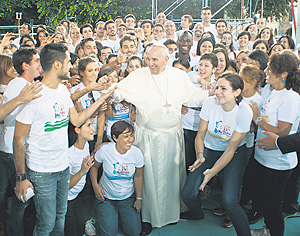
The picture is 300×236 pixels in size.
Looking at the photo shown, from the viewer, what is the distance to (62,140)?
9.18 ft

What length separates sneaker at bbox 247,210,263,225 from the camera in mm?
3761

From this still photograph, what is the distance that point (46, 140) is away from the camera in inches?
A: 106

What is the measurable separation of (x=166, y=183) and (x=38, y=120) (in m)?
1.65

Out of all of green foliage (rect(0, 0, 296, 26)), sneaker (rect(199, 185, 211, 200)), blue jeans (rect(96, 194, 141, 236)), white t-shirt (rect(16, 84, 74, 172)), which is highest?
green foliage (rect(0, 0, 296, 26))

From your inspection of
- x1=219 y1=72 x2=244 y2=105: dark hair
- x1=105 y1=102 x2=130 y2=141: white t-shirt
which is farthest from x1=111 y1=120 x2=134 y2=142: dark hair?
x1=219 y1=72 x2=244 y2=105: dark hair

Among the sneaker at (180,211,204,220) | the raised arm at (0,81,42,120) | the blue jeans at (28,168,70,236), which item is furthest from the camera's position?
the sneaker at (180,211,204,220)

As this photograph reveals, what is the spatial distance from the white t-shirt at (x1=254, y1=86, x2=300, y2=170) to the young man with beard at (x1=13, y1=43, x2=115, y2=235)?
1818 millimetres

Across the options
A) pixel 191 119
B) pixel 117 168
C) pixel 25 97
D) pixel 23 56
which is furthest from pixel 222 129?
pixel 23 56

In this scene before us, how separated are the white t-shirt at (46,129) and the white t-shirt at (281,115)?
5.99 ft

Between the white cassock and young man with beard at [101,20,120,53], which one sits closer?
the white cassock

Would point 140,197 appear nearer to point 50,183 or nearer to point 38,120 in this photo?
point 50,183

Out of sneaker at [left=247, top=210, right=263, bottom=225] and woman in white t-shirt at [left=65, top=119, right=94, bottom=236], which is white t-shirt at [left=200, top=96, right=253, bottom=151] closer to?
sneaker at [left=247, top=210, right=263, bottom=225]

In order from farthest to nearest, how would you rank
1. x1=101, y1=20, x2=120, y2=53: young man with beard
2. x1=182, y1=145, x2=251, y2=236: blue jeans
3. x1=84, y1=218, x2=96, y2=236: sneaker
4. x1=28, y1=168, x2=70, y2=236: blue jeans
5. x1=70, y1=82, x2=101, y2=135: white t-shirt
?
1. x1=101, y1=20, x2=120, y2=53: young man with beard
2. x1=70, y1=82, x2=101, y2=135: white t-shirt
3. x1=84, y1=218, x2=96, y2=236: sneaker
4. x1=182, y1=145, x2=251, y2=236: blue jeans
5. x1=28, y1=168, x2=70, y2=236: blue jeans

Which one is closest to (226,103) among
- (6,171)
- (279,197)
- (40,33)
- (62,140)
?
(279,197)
